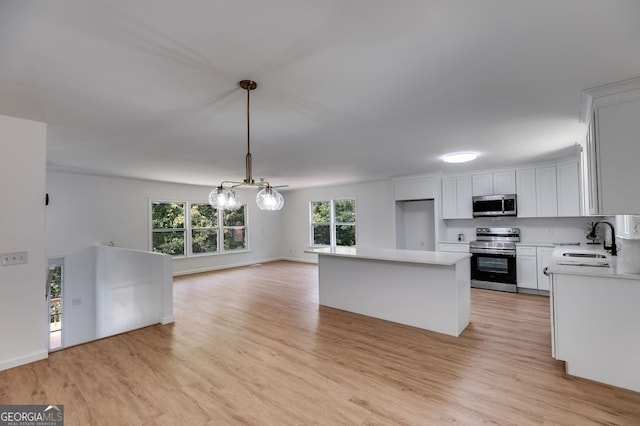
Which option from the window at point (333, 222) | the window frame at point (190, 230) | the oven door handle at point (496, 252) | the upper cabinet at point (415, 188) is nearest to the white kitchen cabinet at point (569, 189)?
the oven door handle at point (496, 252)

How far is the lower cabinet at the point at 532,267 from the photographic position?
511 cm

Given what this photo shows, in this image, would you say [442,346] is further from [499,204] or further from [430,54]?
[499,204]

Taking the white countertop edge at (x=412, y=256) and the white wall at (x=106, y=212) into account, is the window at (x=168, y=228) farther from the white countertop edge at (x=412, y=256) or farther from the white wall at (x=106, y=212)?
the white countertop edge at (x=412, y=256)

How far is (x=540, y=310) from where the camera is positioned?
4.37m

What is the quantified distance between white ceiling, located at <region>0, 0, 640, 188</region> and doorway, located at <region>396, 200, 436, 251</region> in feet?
11.5

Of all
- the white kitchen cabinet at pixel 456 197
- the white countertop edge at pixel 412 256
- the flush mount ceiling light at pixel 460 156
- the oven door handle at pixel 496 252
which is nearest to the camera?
the white countertop edge at pixel 412 256

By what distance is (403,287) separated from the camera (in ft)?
12.7

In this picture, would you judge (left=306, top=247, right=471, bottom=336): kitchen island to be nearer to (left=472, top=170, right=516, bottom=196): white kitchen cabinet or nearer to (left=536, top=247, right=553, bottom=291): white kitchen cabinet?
(left=536, top=247, right=553, bottom=291): white kitchen cabinet

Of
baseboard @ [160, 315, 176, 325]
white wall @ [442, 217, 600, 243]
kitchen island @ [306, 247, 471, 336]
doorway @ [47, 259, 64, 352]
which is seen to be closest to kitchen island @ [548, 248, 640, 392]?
kitchen island @ [306, 247, 471, 336]

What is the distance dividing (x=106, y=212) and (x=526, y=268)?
8405mm

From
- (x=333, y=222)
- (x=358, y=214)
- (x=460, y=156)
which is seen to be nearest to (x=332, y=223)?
(x=333, y=222)

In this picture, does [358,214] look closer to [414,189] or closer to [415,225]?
[415,225]

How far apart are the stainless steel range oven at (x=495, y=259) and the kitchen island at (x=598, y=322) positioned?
9.08 feet

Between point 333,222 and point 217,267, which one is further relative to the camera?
point 333,222
